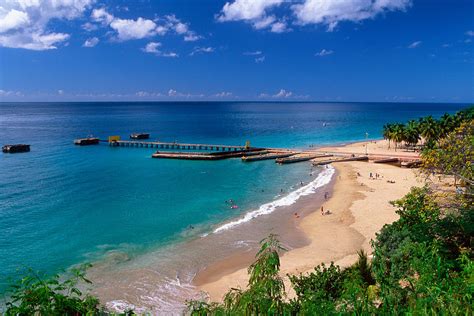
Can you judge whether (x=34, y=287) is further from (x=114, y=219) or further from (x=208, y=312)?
(x=114, y=219)

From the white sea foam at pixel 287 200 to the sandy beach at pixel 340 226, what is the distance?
2432 millimetres

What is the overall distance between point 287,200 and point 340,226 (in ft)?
38.7

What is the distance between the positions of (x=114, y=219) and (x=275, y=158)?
47643 millimetres

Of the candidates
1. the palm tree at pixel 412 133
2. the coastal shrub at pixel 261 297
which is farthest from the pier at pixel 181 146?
the coastal shrub at pixel 261 297

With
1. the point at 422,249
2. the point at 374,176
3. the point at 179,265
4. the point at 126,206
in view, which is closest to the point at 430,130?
the point at 374,176

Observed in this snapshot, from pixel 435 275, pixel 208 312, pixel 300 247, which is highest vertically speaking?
pixel 208 312

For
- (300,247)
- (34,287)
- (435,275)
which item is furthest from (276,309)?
(300,247)

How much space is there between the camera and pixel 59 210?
4394cm

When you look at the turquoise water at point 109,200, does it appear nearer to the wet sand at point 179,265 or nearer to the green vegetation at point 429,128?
the wet sand at point 179,265

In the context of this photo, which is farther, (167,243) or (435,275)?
(167,243)

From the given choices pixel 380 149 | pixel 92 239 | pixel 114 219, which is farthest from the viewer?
pixel 380 149

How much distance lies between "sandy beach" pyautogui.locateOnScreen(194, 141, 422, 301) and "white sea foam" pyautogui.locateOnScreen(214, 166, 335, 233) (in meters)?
2.43

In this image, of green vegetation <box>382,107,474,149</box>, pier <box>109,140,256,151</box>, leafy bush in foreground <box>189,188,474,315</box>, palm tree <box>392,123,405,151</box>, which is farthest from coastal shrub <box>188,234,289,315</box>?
palm tree <box>392,123,405,151</box>

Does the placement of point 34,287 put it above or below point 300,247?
above
